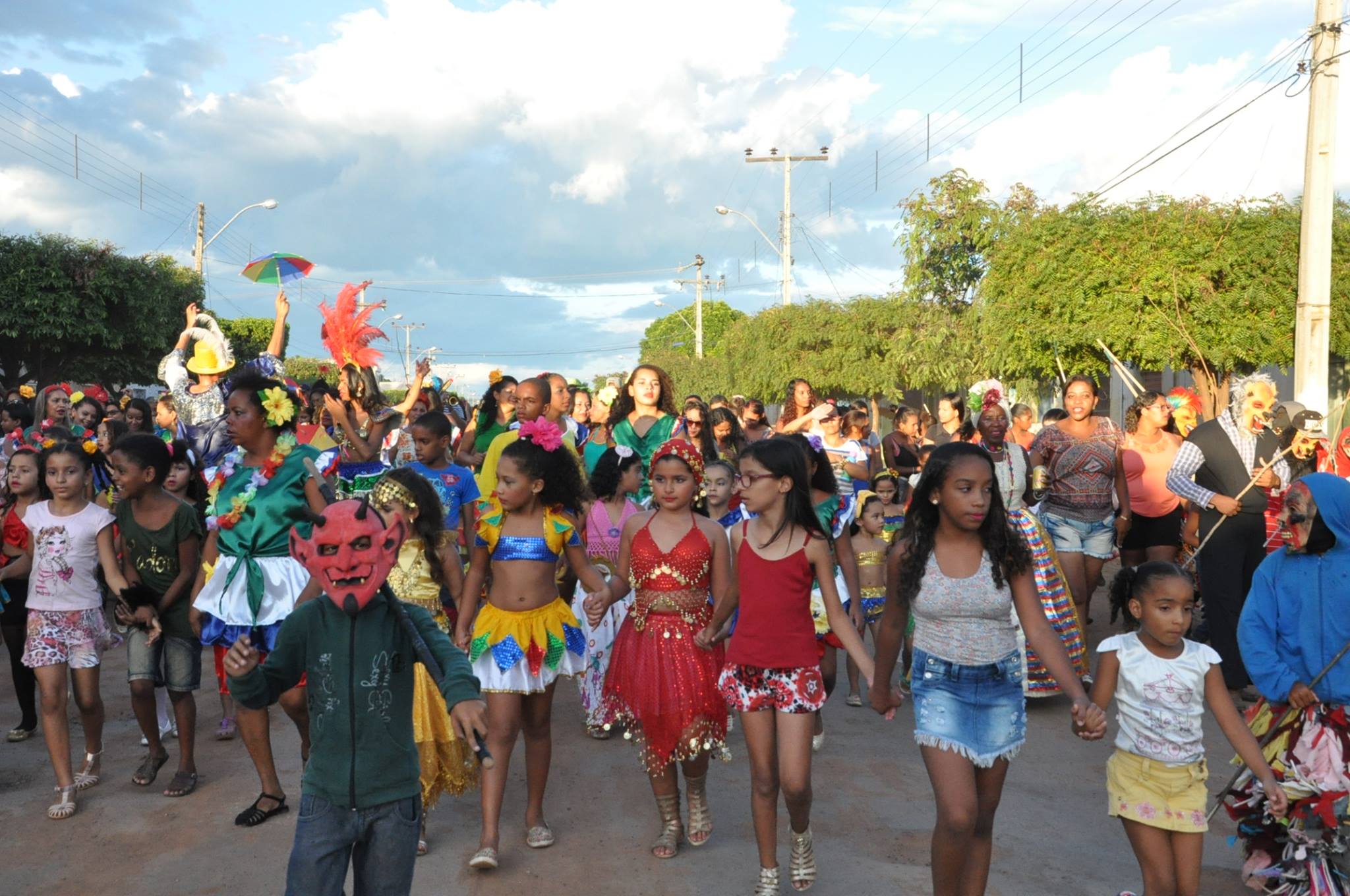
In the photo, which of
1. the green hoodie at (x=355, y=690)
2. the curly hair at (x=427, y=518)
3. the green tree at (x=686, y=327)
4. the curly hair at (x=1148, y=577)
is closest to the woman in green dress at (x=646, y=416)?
the curly hair at (x=427, y=518)

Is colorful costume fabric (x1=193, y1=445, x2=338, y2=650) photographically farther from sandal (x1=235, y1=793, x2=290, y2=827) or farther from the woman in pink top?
the woman in pink top

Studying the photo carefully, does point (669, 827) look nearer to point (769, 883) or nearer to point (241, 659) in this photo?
point (769, 883)

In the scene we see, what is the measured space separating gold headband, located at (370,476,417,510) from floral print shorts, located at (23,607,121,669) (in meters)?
1.73

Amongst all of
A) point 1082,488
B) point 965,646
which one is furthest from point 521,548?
point 1082,488

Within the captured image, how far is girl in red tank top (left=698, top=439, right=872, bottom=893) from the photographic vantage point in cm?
475

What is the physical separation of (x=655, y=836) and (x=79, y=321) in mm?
28891

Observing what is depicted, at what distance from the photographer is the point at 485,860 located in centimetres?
501

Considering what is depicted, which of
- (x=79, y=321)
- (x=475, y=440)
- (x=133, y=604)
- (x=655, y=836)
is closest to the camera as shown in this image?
(x=655, y=836)

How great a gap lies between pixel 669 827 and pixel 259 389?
108 inches

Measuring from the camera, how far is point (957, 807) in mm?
4039

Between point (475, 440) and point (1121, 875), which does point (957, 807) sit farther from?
point (475, 440)

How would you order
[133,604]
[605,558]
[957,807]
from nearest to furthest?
[957,807] → [133,604] → [605,558]

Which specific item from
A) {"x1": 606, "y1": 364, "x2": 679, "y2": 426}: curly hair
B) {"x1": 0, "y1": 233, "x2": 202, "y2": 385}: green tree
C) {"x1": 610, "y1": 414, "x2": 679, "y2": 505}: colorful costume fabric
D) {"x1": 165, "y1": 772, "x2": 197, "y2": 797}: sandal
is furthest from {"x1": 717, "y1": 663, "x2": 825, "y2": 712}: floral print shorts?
{"x1": 0, "y1": 233, "x2": 202, "y2": 385}: green tree

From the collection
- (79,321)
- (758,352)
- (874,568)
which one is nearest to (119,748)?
(874,568)
